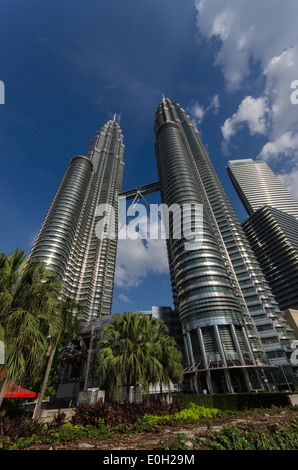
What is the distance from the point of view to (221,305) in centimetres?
6438

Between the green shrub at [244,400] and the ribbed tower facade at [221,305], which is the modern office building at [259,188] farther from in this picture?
the green shrub at [244,400]

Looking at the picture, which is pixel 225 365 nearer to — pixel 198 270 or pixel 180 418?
pixel 198 270

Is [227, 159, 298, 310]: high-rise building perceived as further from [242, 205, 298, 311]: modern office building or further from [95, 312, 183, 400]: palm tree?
[95, 312, 183, 400]: palm tree

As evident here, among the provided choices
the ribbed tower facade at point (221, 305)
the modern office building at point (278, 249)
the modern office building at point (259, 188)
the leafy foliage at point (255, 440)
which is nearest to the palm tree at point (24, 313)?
the leafy foliage at point (255, 440)

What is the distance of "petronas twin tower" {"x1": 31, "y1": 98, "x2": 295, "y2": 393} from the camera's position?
5991 cm

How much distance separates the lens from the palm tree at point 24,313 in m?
8.85

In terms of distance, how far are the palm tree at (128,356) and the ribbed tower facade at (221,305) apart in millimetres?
45002

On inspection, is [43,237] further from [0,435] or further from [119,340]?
[0,435]

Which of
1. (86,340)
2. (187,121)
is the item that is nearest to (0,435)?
(86,340)

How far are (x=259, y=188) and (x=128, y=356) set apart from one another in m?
189

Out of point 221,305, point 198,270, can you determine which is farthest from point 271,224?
point 221,305

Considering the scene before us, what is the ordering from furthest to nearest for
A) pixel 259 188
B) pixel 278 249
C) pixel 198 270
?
pixel 259 188 < pixel 278 249 < pixel 198 270
